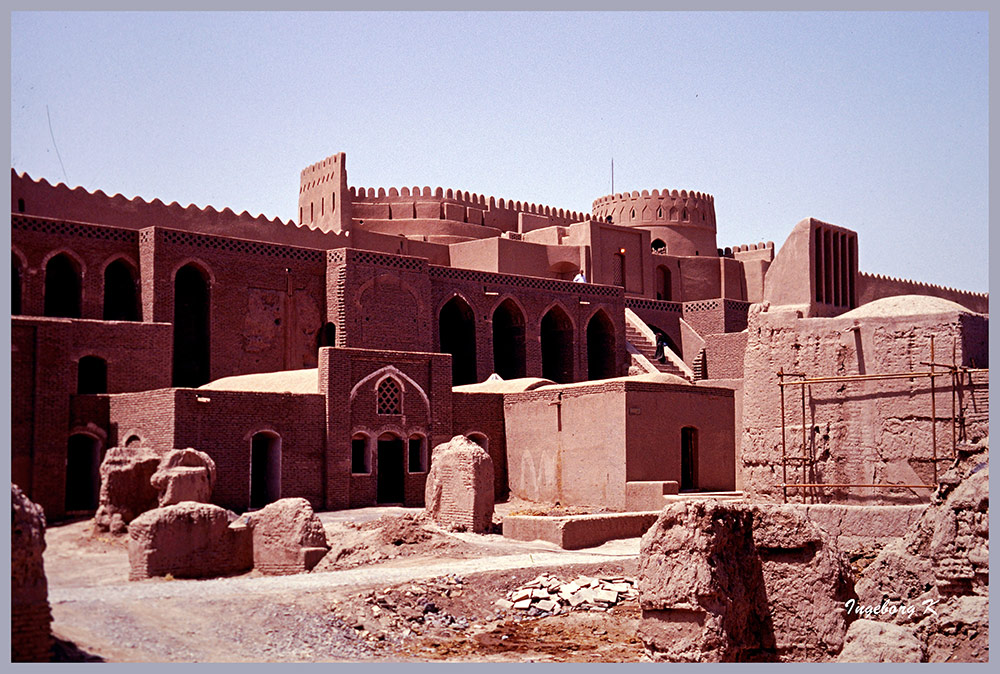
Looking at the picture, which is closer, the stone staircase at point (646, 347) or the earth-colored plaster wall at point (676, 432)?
the earth-colored plaster wall at point (676, 432)

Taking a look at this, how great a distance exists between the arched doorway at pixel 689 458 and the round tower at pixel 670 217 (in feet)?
78.0

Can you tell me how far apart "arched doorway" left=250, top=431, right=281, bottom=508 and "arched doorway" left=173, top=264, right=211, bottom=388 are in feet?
18.1

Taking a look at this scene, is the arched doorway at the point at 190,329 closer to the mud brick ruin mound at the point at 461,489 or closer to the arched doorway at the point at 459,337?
the arched doorway at the point at 459,337

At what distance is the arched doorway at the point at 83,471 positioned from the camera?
21.1 metres

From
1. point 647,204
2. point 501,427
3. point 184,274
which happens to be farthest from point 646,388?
point 647,204

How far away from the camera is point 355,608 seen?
14.3 m

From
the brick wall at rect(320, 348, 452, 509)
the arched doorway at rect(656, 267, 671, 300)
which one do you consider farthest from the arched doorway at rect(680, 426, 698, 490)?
the arched doorway at rect(656, 267, 671, 300)

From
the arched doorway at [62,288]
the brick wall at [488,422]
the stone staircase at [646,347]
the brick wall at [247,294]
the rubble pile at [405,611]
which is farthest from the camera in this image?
the stone staircase at [646,347]

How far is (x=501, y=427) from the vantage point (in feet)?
93.1

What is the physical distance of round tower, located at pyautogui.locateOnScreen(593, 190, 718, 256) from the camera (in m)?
49.7

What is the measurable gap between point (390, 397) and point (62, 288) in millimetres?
8592

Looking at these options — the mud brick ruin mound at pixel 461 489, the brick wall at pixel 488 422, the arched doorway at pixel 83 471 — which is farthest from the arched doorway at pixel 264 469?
the brick wall at pixel 488 422

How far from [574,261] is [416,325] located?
10.2m

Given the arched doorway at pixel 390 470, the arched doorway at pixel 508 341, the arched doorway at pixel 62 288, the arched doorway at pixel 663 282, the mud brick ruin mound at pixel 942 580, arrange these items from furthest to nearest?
the arched doorway at pixel 663 282, the arched doorway at pixel 508 341, the arched doorway at pixel 62 288, the arched doorway at pixel 390 470, the mud brick ruin mound at pixel 942 580
